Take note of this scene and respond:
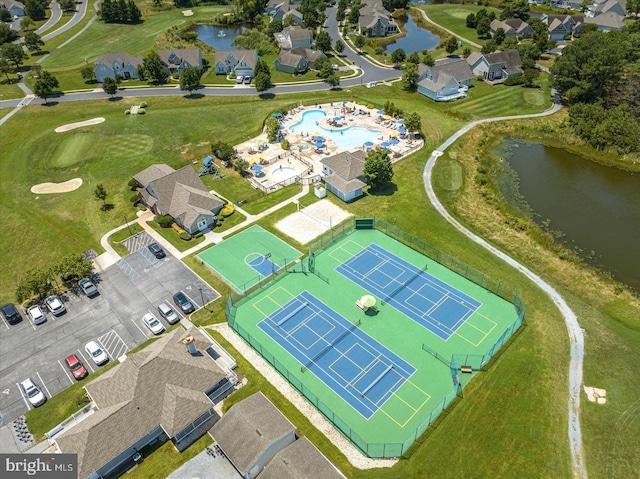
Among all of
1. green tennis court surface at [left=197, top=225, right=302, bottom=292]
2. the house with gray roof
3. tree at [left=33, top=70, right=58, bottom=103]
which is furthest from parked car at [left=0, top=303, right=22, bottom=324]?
tree at [left=33, top=70, right=58, bottom=103]

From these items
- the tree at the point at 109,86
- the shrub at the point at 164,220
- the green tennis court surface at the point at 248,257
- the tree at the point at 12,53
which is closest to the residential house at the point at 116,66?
the tree at the point at 109,86

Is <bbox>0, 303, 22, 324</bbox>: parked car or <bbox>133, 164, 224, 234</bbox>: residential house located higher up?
<bbox>133, 164, 224, 234</bbox>: residential house

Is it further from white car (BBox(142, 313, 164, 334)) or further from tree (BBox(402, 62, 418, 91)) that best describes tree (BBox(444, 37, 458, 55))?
white car (BBox(142, 313, 164, 334))

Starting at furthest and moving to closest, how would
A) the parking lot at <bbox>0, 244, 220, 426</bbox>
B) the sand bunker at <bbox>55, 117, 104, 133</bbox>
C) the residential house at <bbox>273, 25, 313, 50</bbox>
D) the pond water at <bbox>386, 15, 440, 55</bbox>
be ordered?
the pond water at <bbox>386, 15, 440, 55</bbox> < the residential house at <bbox>273, 25, 313, 50</bbox> < the sand bunker at <bbox>55, 117, 104, 133</bbox> < the parking lot at <bbox>0, 244, 220, 426</bbox>

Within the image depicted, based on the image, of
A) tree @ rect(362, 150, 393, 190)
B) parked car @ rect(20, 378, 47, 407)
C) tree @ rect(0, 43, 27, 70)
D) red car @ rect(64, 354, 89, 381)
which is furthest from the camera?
tree @ rect(0, 43, 27, 70)

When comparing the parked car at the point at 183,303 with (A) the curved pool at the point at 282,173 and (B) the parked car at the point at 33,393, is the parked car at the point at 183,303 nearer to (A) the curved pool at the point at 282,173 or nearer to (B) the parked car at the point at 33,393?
(B) the parked car at the point at 33,393

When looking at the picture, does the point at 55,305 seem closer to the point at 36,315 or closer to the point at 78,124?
the point at 36,315
